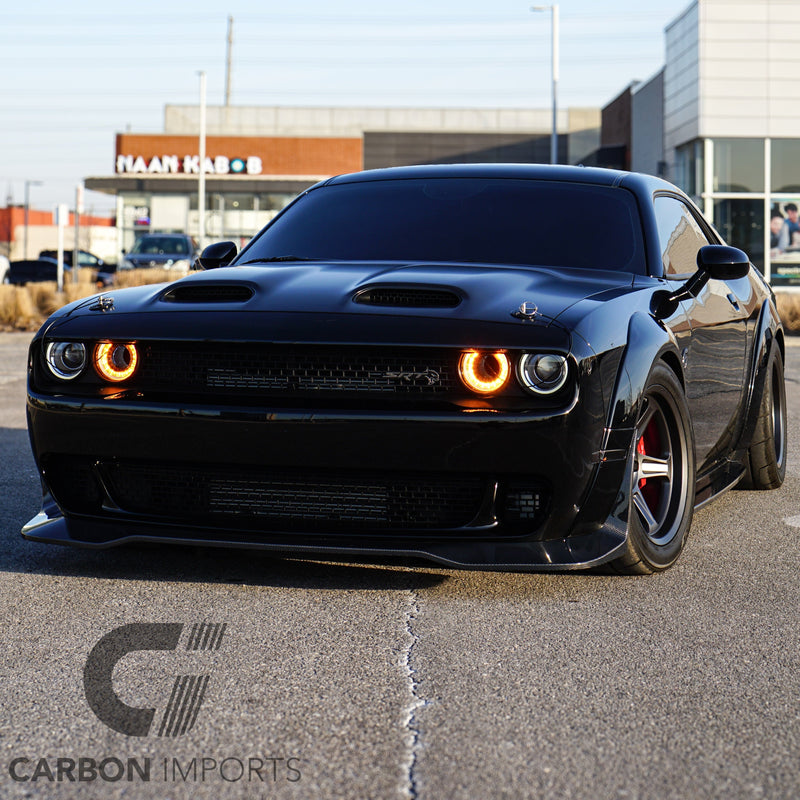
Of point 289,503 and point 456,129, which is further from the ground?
point 456,129

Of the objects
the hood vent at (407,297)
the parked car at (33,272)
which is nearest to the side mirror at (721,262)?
the hood vent at (407,297)

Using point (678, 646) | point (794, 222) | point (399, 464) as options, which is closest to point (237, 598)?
point (399, 464)

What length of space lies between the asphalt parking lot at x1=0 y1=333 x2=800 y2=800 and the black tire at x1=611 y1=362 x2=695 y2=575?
0.34ft

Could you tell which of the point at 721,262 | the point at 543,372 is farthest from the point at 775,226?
the point at 543,372

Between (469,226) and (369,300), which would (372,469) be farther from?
(469,226)

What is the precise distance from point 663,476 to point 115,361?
1873 mm

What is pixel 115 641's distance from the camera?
336 cm

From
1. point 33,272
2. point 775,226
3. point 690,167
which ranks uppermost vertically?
point 690,167

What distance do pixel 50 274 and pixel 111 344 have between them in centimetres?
3108

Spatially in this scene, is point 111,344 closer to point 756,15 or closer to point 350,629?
point 350,629

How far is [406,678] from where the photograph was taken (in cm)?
307

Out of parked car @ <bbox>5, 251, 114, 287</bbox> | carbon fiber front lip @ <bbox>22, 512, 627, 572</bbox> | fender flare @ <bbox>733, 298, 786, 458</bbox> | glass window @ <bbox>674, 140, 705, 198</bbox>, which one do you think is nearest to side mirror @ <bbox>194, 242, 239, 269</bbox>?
carbon fiber front lip @ <bbox>22, 512, 627, 572</bbox>

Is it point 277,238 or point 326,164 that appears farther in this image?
point 326,164

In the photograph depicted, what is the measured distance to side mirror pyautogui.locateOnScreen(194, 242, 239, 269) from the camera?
5188mm
